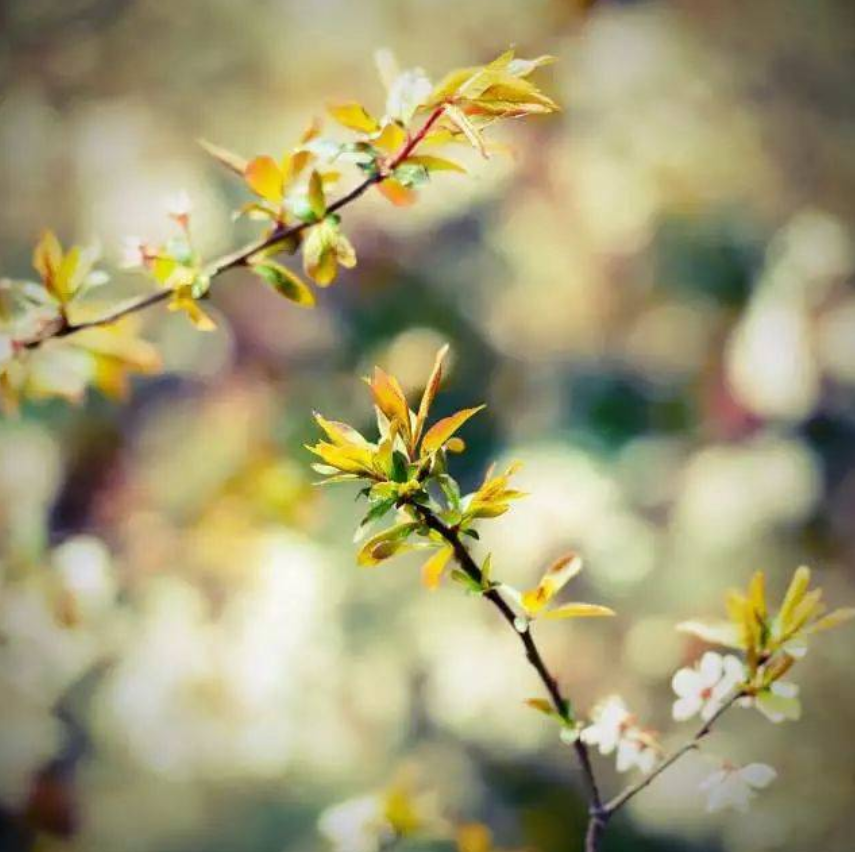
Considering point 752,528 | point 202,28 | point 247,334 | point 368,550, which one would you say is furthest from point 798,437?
point 202,28

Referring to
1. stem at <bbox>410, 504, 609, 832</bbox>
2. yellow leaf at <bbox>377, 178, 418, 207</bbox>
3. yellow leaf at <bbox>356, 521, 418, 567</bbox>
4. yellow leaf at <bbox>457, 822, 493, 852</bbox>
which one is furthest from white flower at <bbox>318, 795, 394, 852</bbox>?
yellow leaf at <bbox>377, 178, 418, 207</bbox>

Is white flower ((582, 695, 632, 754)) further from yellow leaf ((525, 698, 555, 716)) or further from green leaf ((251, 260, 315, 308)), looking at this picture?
green leaf ((251, 260, 315, 308))

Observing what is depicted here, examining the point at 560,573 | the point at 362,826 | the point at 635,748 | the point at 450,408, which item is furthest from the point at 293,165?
the point at 450,408

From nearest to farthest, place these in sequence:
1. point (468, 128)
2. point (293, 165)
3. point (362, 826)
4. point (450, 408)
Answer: point (468, 128) < point (293, 165) < point (362, 826) < point (450, 408)

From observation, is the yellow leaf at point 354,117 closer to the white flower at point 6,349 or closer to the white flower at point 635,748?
the white flower at point 6,349

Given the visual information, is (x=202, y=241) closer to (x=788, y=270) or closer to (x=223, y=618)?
(x=223, y=618)

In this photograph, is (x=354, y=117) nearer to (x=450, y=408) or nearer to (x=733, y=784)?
(x=733, y=784)

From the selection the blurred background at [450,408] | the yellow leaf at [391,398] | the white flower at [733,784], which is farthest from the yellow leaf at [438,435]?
the blurred background at [450,408]
